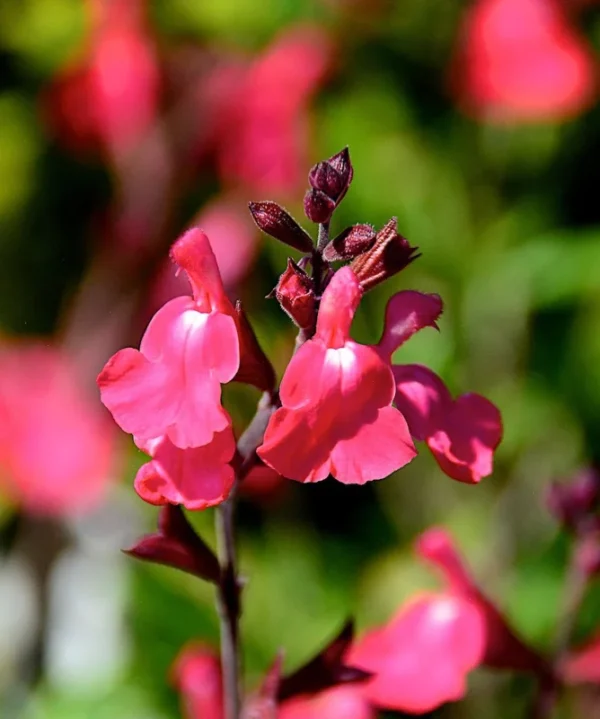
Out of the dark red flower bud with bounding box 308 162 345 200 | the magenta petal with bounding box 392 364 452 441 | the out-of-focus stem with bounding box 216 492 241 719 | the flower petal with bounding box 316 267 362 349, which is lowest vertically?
the out-of-focus stem with bounding box 216 492 241 719

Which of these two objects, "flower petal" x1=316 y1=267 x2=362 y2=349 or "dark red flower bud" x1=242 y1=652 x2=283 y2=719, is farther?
"dark red flower bud" x1=242 y1=652 x2=283 y2=719

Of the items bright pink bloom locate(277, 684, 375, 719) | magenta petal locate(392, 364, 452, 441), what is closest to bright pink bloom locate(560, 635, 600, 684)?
bright pink bloom locate(277, 684, 375, 719)

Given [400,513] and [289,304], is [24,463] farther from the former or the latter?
[289,304]

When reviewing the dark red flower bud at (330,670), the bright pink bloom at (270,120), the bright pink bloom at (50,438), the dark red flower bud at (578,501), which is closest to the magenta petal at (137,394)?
the dark red flower bud at (330,670)

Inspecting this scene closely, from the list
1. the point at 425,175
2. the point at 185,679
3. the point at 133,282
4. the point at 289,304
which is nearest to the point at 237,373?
the point at 289,304

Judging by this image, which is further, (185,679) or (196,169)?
(196,169)

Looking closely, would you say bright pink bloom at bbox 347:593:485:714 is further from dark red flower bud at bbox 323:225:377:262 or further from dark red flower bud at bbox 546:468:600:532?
dark red flower bud at bbox 323:225:377:262
